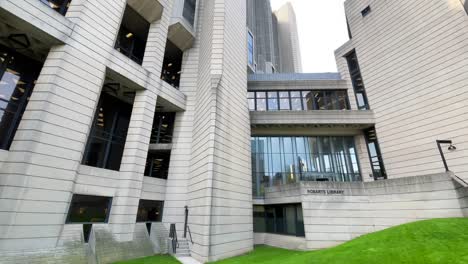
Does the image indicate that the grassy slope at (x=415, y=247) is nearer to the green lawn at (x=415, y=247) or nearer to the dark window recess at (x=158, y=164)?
the green lawn at (x=415, y=247)

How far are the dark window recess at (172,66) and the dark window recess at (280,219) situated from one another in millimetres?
17992

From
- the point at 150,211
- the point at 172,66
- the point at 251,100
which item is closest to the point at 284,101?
the point at 251,100

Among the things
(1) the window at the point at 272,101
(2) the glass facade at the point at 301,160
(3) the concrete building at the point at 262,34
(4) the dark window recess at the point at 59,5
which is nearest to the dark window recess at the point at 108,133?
(4) the dark window recess at the point at 59,5

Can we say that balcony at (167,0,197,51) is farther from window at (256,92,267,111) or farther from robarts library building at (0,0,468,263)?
window at (256,92,267,111)

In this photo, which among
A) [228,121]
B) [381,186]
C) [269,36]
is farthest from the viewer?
[269,36]

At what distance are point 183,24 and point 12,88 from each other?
50.1ft

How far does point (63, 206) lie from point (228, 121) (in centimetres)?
1209

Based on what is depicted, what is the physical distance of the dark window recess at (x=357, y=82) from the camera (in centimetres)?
2374

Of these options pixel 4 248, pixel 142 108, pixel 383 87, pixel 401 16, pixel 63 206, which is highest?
pixel 401 16

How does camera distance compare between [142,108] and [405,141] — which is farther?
[405,141]

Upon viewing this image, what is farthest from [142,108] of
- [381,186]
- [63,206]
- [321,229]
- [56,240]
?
[381,186]

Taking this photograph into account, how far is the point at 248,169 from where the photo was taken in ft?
58.4

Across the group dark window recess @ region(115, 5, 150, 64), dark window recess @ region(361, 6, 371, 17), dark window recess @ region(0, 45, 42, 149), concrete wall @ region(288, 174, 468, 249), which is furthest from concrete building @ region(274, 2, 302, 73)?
dark window recess @ region(0, 45, 42, 149)

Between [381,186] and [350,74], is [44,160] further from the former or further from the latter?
[350,74]
